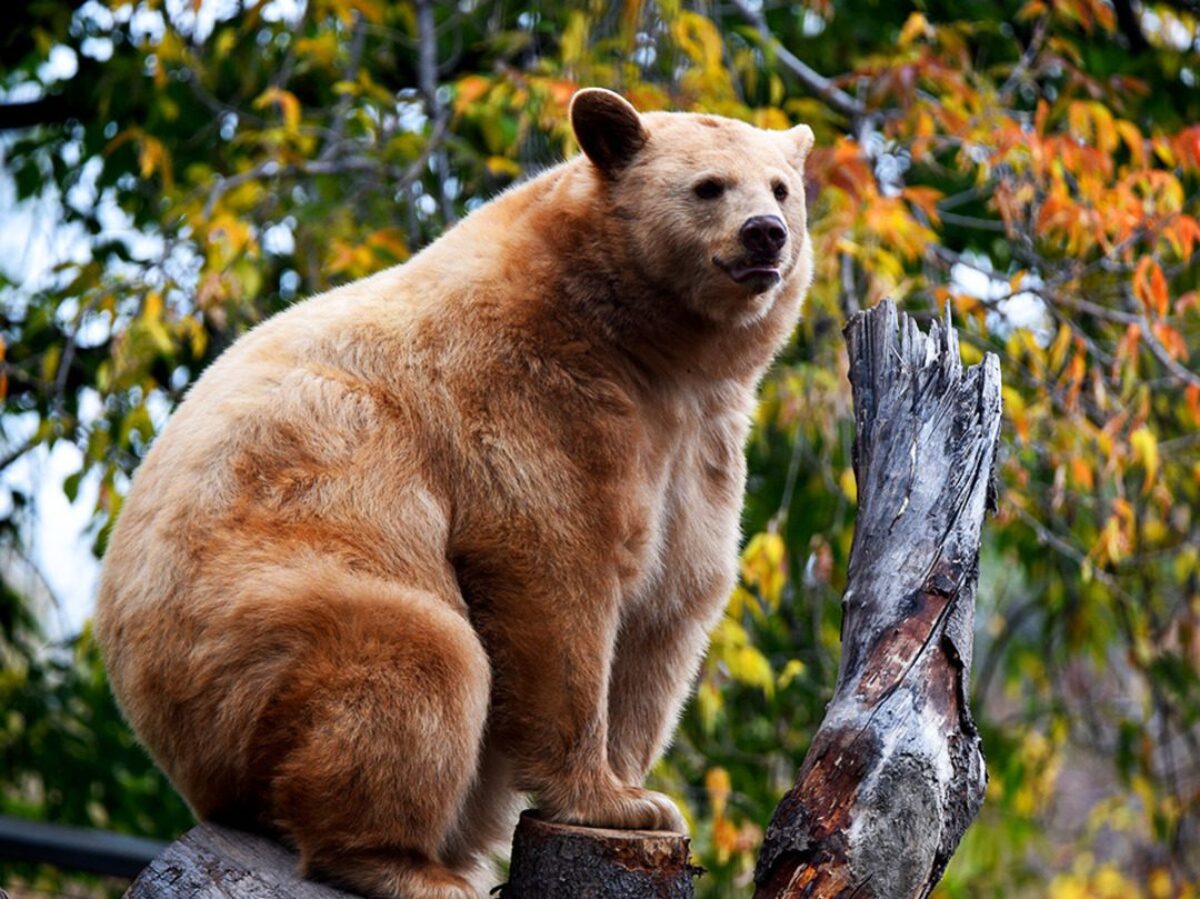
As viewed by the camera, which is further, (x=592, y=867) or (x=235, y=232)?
(x=235, y=232)

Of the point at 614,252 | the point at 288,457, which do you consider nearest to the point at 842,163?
the point at 614,252

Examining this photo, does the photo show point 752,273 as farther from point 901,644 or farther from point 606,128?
point 901,644

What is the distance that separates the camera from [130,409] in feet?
17.5

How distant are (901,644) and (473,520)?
1.00m

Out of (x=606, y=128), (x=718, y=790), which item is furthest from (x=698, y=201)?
(x=718, y=790)

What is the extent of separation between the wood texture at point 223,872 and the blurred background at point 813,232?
1882 millimetres

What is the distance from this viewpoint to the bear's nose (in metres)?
3.42

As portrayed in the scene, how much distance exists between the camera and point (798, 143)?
12.9 ft

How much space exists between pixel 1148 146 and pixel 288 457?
3610 mm

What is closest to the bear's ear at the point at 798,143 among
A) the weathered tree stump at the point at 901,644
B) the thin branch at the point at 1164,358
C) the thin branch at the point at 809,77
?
the weathered tree stump at the point at 901,644

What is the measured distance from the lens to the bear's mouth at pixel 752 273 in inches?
136

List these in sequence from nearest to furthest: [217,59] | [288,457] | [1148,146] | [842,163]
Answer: [288,457], [842,163], [1148,146], [217,59]

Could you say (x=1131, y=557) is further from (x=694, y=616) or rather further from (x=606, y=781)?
(x=606, y=781)

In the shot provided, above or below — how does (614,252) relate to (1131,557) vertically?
above
